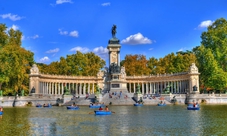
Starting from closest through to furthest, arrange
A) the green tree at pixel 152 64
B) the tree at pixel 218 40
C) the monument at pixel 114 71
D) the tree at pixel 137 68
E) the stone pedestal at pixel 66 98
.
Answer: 1. the stone pedestal at pixel 66 98
2. the tree at pixel 218 40
3. the monument at pixel 114 71
4. the tree at pixel 137 68
5. the green tree at pixel 152 64

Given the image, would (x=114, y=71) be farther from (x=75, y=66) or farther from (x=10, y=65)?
(x=10, y=65)

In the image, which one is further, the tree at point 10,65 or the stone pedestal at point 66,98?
the stone pedestal at point 66,98

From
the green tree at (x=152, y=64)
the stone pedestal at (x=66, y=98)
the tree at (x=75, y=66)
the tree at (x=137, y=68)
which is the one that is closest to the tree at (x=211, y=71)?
the tree at (x=137, y=68)

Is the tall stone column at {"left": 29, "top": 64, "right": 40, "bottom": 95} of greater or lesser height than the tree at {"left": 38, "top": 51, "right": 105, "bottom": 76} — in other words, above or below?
below

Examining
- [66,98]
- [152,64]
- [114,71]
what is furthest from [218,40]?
[66,98]

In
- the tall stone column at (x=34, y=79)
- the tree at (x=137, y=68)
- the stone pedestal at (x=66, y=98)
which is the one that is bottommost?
the stone pedestal at (x=66, y=98)

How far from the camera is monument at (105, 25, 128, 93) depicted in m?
83.4

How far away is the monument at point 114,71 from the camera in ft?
274

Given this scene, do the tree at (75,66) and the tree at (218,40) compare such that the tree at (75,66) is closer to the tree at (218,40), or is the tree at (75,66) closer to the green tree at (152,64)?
the green tree at (152,64)

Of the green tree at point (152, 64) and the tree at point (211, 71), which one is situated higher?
the green tree at point (152, 64)

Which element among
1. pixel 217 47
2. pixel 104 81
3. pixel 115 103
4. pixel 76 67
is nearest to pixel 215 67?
pixel 217 47

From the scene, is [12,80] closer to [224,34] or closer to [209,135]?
[224,34]

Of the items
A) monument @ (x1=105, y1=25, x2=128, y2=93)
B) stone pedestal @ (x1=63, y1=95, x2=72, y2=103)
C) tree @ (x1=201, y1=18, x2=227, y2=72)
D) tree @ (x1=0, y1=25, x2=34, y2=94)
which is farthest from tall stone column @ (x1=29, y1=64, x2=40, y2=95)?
tree @ (x1=201, y1=18, x2=227, y2=72)

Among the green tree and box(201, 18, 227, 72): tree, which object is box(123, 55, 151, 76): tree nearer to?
the green tree
